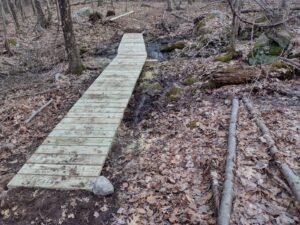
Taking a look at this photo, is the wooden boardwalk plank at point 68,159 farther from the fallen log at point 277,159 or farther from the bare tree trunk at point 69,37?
the bare tree trunk at point 69,37

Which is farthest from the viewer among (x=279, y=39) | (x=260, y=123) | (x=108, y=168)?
(x=279, y=39)

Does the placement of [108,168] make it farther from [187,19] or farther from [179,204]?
[187,19]

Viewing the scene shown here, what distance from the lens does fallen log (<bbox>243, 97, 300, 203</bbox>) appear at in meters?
3.91

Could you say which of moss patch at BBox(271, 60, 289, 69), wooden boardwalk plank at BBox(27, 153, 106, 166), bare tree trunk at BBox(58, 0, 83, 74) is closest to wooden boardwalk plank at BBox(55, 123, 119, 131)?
wooden boardwalk plank at BBox(27, 153, 106, 166)

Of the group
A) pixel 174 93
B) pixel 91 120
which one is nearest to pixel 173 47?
pixel 174 93

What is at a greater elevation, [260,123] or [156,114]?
[260,123]

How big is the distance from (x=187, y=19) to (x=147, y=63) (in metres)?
9.41

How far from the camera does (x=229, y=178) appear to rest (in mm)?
4199

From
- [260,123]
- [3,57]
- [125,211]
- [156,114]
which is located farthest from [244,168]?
[3,57]

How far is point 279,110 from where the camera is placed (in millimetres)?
6102

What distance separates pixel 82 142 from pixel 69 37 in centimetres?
512

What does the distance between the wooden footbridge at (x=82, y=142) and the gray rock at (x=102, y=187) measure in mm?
107

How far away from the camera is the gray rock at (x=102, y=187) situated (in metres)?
4.50

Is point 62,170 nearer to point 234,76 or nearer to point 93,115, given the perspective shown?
point 93,115
